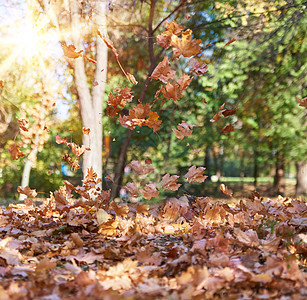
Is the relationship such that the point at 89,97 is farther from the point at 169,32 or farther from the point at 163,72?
the point at 169,32

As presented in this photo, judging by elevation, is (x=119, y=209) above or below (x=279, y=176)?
below

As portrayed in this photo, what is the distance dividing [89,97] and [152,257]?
2896mm

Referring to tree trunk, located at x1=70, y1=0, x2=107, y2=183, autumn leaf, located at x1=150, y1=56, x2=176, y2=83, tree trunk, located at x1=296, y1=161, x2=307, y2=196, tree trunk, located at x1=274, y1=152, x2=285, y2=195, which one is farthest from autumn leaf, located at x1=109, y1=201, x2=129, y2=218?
tree trunk, located at x1=296, y1=161, x2=307, y2=196

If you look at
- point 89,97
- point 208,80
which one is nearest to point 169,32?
point 89,97

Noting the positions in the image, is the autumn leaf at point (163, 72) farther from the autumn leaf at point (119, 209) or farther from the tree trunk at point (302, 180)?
the tree trunk at point (302, 180)

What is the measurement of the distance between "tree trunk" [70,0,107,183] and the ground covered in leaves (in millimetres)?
1254

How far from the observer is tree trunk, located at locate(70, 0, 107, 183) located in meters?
4.18

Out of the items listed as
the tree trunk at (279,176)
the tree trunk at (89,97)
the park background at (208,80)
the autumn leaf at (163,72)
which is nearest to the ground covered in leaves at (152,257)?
the autumn leaf at (163,72)

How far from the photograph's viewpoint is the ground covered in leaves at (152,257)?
1.46 metres

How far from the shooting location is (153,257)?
74.4 inches

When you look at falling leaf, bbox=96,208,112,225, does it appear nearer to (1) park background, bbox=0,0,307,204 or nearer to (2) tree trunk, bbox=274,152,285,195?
(1) park background, bbox=0,0,307,204

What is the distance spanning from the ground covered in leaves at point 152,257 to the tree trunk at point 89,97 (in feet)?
4.11

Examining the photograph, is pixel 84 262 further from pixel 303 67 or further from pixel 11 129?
pixel 11 129

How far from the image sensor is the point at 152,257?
189 centimetres
